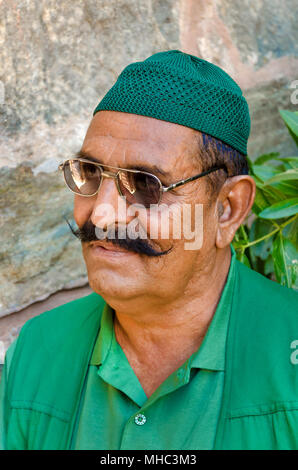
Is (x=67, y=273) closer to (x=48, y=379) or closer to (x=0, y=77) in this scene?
(x=48, y=379)

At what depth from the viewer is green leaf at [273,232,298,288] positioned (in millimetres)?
1971

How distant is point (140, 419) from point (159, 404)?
0.06 metres

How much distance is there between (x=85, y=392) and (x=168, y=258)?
46cm

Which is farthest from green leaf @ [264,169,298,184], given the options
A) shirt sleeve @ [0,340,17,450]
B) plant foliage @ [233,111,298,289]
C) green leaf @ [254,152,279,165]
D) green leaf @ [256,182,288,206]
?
shirt sleeve @ [0,340,17,450]

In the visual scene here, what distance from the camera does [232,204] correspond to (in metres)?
1.66

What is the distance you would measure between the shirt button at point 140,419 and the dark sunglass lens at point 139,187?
54 cm

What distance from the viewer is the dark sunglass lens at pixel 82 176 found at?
61.9 inches

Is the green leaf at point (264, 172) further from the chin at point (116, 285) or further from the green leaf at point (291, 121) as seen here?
the chin at point (116, 285)

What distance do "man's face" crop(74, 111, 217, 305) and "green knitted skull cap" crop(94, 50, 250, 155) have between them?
3 centimetres

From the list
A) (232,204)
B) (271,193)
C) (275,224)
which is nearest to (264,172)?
(271,193)

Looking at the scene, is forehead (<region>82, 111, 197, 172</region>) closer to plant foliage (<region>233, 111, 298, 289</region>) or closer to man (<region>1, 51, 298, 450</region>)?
man (<region>1, 51, 298, 450</region>)

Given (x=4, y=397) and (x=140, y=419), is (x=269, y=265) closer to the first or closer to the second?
(x=140, y=419)

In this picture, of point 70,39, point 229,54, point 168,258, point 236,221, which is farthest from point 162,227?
point 229,54

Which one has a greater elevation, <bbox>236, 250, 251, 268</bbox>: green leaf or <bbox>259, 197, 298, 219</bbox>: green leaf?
<bbox>259, 197, 298, 219</bbox>: green leaf
